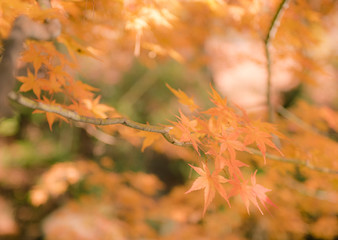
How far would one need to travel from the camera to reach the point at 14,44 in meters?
0.97

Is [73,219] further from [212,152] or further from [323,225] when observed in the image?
[323,225]

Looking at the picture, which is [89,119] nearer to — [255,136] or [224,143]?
[224,143]

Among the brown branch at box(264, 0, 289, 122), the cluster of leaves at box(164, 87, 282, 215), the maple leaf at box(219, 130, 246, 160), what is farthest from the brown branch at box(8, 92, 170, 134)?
the brown branch at box(264, 0, 289, 122)

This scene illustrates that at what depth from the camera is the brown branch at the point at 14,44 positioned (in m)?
0.86

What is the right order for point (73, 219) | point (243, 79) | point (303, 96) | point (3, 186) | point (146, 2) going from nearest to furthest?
point (146, 2), point (73, 219), point (3, 186), point (303, 96), point (243, 79)

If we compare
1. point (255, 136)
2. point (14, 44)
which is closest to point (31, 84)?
point (14, 44)

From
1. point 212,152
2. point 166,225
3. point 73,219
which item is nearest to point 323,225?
point 166,225

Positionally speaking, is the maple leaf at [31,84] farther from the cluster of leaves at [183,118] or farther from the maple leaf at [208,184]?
the maple leaf at [208,184]

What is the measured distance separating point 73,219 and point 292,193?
3881 millimetres

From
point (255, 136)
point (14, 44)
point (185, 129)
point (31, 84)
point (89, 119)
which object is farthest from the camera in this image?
point (31, 84)

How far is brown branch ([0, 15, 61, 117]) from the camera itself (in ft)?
2.83

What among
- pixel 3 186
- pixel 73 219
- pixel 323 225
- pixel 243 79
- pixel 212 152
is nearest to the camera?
pixel 212 152

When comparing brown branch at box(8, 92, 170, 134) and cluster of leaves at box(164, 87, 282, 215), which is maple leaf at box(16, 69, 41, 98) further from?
cluster of leaves at box(164, 87, 282, 215)

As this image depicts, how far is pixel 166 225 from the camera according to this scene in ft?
17.4
